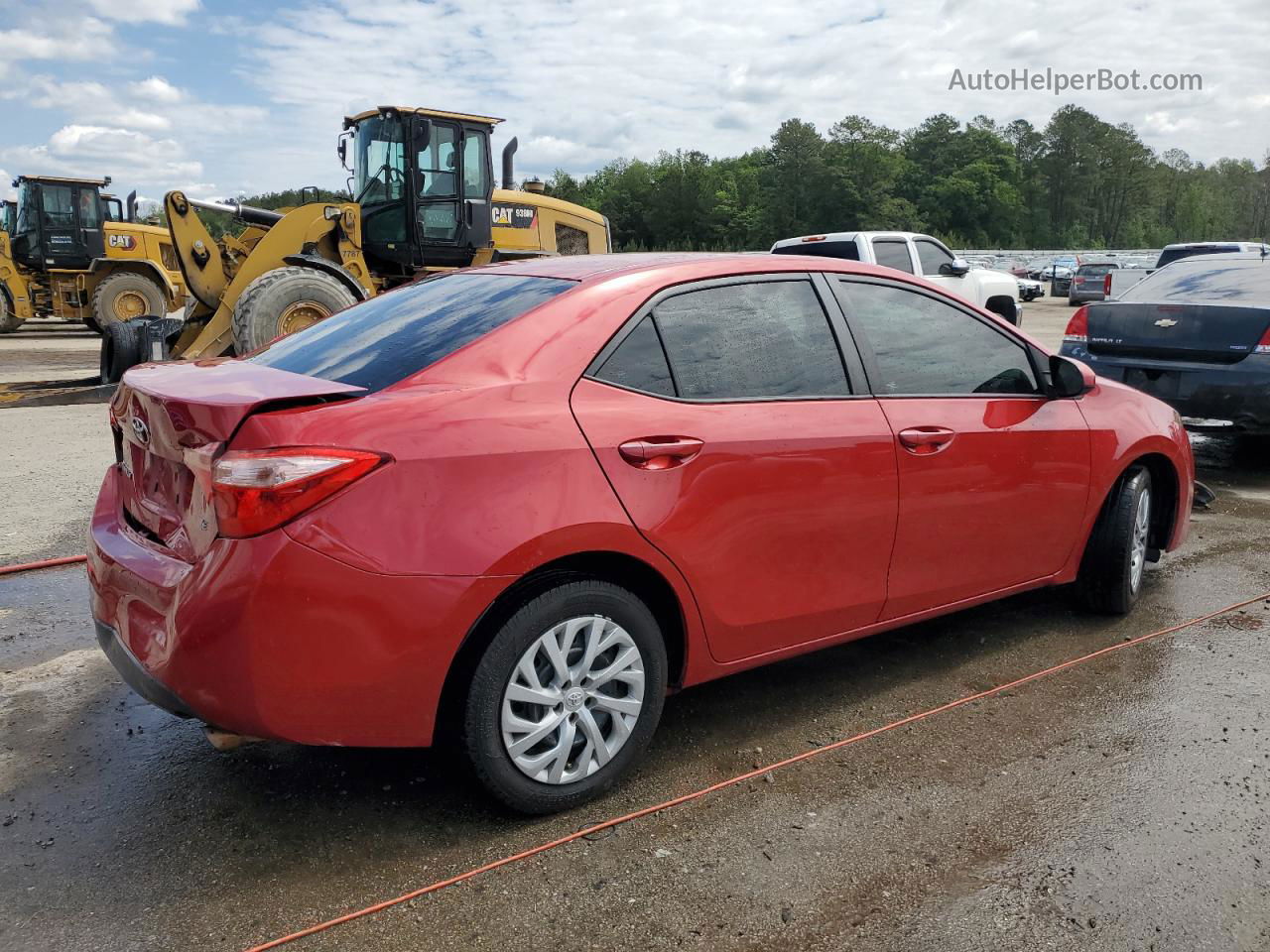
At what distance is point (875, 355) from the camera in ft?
11.7

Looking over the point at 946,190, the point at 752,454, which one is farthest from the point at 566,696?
the point at 946,190

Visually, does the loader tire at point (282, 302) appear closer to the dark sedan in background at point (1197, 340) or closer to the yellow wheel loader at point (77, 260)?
the dark sedan in background at point (1197, 340)

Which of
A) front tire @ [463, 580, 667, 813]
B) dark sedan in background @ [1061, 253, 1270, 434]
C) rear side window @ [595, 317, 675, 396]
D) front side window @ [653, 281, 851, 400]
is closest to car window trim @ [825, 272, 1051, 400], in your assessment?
front side window @ [653, 281, 851, 400]

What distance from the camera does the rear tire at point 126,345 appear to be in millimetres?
11445

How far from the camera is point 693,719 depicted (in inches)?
140

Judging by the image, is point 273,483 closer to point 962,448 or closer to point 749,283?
point 749,283

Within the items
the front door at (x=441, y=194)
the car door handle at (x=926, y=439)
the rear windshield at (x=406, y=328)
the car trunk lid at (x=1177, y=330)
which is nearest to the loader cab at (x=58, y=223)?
the front door at (x=441, y=194)

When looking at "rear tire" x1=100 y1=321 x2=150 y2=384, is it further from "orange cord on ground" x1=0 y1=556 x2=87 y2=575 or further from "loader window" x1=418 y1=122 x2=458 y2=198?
"orange cord on ground" x1=0 y1=556 x2=87 y2=575

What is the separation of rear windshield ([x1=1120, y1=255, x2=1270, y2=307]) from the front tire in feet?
19.7

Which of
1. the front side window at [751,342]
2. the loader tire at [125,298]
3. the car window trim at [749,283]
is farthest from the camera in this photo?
the loader tire at [125,298]

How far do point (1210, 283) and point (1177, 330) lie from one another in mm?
660

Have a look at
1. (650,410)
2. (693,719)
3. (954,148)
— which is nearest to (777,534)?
(650,410)

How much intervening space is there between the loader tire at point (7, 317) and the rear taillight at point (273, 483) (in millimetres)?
22727

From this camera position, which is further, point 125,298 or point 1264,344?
point 125,298
